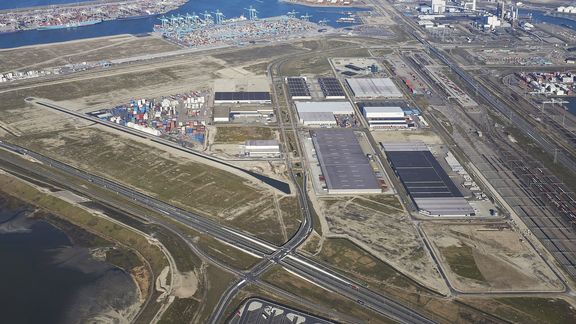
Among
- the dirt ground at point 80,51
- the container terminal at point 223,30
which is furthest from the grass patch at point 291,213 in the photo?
the container terminal at point 223,30

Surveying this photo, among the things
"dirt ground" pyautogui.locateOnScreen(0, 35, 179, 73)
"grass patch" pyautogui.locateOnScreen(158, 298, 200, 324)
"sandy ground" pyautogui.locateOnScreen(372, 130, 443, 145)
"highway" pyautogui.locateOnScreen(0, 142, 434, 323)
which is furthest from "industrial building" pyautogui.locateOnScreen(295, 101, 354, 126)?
"dirt ground" pyautogui.locateOnScreen(0, 35, 179, 73)

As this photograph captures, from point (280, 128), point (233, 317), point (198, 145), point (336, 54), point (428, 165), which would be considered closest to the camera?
point (233, 317)

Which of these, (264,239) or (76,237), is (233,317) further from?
(76,237)

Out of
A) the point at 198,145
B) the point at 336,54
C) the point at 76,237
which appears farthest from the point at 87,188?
the point at 336,54

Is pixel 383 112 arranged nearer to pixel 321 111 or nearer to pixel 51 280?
pixel 321 111

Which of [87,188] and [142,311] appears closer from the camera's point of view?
[142,311]

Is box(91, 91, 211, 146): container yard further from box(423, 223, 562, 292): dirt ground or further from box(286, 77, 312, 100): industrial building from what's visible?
box(423, 223, 562, 292): dirt ground

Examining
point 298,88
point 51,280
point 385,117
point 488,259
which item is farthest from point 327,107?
point 51,280
